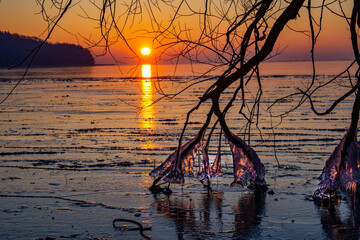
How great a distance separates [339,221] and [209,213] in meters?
1.59

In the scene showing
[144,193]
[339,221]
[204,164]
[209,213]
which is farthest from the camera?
[144,193]

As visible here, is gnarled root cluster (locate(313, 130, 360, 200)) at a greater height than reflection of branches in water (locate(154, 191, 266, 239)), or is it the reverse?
gnarled root cluster (locate(313, 130, 360, 200))

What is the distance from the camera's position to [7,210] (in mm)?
7266

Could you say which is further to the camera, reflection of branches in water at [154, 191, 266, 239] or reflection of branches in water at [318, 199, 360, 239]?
reflection of branches in water at [154, 191, 266, 239]

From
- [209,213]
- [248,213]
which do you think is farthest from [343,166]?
[209,213]

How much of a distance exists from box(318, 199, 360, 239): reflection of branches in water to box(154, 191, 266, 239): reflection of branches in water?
0.80m

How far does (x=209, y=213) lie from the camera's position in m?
7.06

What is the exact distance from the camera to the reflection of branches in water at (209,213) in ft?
21.0

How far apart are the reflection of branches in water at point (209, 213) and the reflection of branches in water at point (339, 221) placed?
0.80 meters

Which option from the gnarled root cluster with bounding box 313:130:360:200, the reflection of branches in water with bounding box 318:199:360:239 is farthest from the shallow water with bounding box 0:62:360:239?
the gnarled root cluster with bounding box 313:130:360:200

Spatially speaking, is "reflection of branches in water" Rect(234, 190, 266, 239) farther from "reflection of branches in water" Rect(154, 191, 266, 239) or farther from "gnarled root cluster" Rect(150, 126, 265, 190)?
"gnarled root cluster" Rect(150, 126, 265, 190)

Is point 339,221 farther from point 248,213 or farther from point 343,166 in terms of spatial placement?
point 248,213

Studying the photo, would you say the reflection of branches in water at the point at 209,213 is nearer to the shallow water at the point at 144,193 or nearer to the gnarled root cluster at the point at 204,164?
the shallow water at the point at 144,193

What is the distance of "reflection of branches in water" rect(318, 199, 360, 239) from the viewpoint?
6.26m
